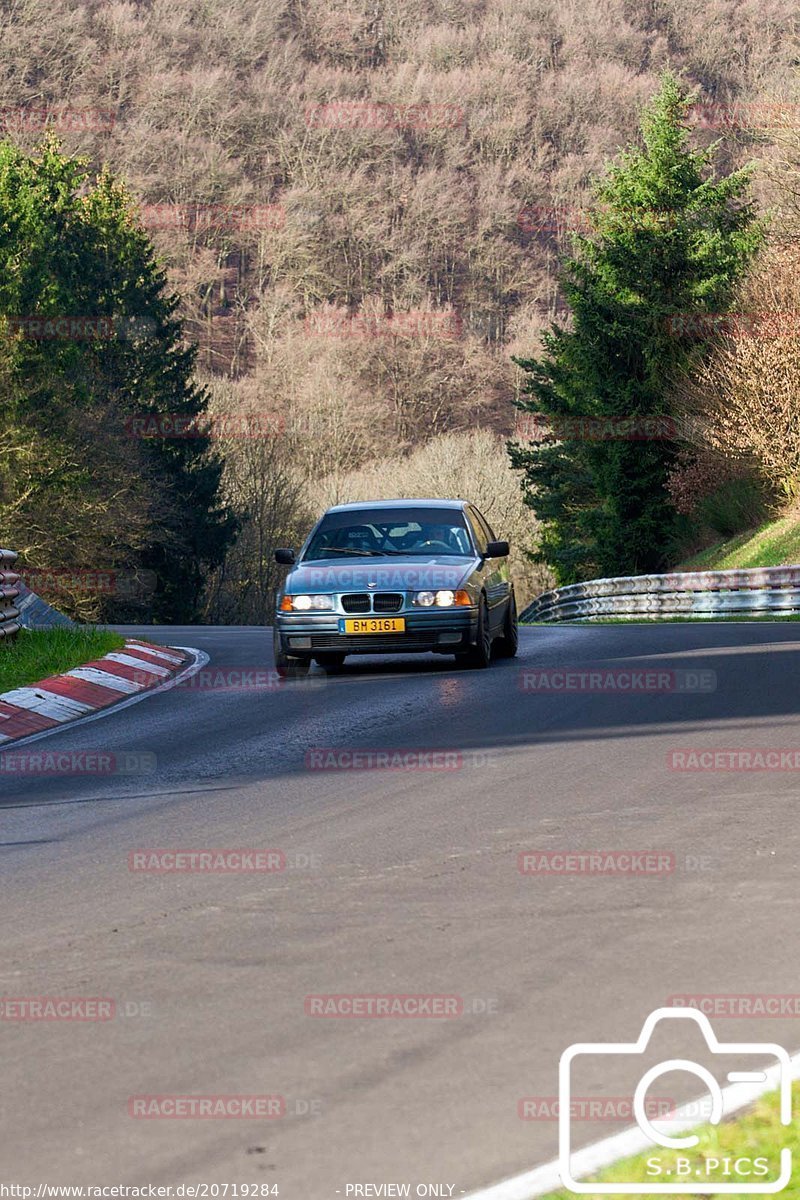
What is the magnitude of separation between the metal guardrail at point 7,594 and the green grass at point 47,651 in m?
0.14

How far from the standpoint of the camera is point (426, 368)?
10119cm

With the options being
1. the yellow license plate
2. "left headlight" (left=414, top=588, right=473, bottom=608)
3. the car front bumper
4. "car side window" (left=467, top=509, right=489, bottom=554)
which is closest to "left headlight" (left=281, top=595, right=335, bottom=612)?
the car front bumper

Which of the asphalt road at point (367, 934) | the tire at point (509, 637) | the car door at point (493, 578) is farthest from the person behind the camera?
the tire at point (509, 637)

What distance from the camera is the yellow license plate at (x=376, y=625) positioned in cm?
1612

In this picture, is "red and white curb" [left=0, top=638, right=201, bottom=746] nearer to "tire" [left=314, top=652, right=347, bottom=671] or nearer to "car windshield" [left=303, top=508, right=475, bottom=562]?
"tire" [left=314, top=652, right=347, bottom=671]

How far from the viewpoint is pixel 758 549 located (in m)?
45.8

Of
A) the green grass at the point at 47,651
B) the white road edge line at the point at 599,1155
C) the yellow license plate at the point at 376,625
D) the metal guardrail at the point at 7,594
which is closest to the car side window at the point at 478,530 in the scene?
the yellow license plate at the point at 376,625

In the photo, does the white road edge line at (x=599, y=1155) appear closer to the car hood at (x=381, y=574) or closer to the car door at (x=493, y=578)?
the car hood at (x=381, y=574)

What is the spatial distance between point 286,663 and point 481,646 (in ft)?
6.44

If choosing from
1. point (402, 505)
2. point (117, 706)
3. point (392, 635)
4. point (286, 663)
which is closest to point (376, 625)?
point (392, 635)

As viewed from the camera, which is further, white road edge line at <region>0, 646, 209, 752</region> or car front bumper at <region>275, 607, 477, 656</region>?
car front bumper at <region>275, 607, 477, 656</region>

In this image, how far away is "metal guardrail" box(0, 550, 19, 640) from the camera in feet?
58.4

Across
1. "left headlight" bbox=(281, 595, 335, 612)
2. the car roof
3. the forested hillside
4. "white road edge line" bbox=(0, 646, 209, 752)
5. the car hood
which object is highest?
the forested hillside

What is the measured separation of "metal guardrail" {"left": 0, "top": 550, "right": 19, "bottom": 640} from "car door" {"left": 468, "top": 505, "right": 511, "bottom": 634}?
4918 mm
